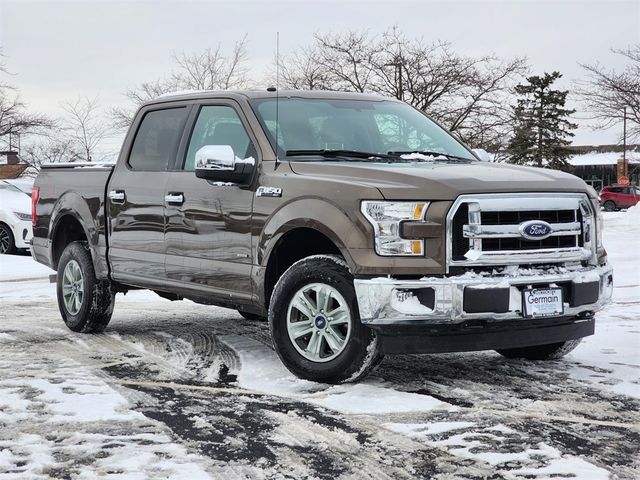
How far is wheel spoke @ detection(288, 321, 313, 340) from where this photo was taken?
571 cm

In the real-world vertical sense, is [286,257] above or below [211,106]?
below

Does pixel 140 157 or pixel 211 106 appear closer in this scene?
pixel 211 106

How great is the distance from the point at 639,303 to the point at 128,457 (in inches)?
269

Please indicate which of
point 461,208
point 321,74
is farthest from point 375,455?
point 321,74

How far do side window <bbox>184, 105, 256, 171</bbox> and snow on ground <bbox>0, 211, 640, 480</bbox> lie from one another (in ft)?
4.86

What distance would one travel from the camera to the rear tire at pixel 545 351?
6475 millimetres

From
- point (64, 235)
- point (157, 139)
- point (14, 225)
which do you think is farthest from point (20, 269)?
point (157, 139)

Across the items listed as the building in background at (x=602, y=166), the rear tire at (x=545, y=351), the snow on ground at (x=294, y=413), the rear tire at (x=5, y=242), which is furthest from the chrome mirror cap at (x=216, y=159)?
the building in background at (x=602, y=166)

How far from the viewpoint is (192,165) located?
6887mm

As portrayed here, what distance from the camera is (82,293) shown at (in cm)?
799

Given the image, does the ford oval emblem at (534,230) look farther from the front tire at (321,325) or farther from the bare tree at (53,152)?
the bare tree at (53,152)

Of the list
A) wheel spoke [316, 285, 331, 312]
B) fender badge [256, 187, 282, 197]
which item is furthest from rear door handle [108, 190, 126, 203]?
wheel spoke [316, 285, 331, 312]

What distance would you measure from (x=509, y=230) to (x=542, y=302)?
0.48 m

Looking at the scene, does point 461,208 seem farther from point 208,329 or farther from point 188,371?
point 208,329
